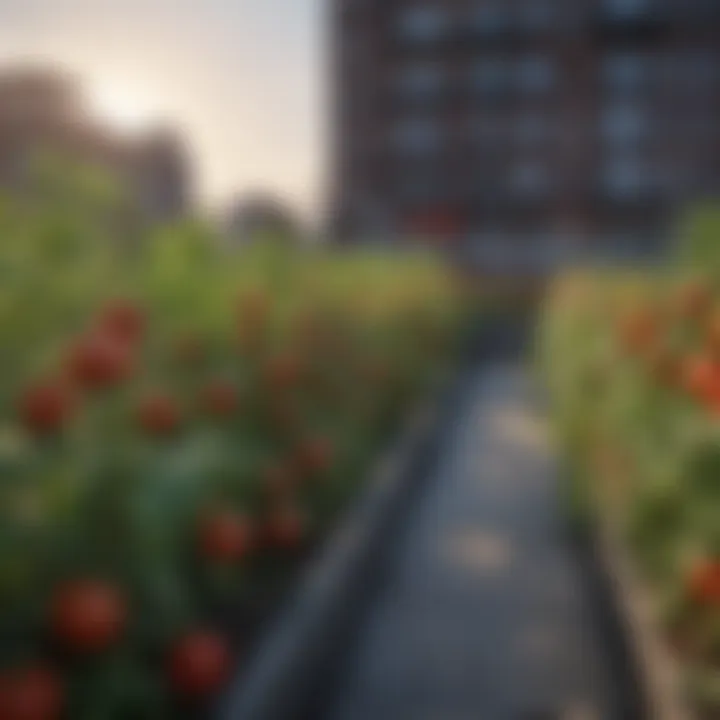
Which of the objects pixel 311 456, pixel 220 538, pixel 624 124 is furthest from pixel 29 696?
pixel 624 124

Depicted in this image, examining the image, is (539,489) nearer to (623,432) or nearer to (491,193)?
(623,432)

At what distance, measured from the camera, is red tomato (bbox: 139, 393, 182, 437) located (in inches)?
124

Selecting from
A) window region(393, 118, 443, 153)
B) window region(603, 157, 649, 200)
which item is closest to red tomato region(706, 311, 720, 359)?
window region(603, 157, 649, 200)

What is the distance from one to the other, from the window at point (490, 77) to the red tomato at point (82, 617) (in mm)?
38334

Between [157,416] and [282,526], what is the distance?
3.38 feet

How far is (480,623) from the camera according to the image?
506 cm

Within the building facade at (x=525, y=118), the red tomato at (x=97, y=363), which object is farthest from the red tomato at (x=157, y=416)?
the building facade at (x=525, y=118)

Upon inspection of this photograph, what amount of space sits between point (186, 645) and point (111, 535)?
303 millimetres

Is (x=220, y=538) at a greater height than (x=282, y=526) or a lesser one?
greater

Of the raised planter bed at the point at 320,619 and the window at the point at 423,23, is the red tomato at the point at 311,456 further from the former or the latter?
the window at the point at 423,23

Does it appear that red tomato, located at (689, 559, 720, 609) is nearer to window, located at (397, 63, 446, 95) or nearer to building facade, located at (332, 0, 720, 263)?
building facade, located at (332, 0, 720, 263)

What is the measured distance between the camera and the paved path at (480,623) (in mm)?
4195

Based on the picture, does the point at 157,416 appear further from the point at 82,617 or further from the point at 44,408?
the point at 82,617

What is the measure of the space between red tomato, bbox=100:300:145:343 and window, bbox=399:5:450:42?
36598 millimetres
